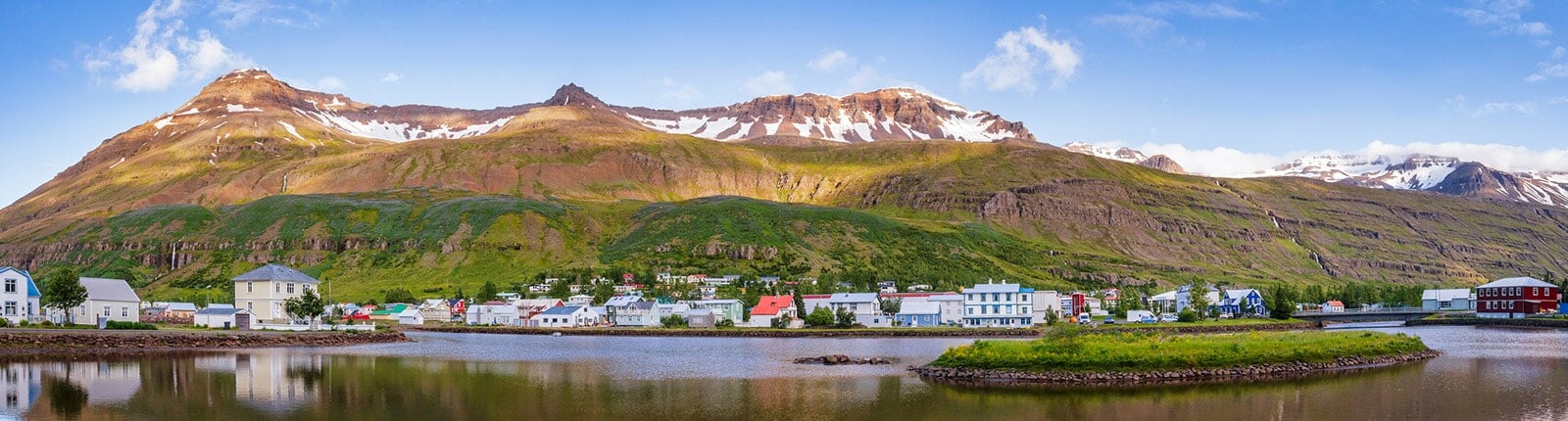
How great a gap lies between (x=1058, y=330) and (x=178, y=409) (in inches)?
1400

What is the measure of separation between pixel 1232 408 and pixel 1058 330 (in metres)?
13.2

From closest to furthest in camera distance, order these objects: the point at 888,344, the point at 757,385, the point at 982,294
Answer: the point at 757,385, the point at 888,344, the point at 982,294

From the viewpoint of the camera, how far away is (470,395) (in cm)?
4409

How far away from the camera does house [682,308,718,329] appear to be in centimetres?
11500

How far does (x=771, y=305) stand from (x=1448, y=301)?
8436cm

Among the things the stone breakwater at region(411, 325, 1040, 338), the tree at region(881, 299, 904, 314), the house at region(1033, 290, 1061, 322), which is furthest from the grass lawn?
the tree at region(881, 299, 904, 314)

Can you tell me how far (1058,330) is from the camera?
5303cm

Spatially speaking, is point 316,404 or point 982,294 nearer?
point 316,404

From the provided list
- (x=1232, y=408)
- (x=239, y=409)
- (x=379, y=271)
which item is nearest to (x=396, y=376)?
(x=239, y=409)

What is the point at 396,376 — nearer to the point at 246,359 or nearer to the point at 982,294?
the point at 246,359

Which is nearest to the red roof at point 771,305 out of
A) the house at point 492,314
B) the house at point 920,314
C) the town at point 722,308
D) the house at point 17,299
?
A: the town at point 722,308

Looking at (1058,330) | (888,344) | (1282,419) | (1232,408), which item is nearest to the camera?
(1282,419)

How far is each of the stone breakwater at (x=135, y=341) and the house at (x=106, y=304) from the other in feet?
38.0

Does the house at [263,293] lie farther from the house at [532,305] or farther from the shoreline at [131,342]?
the house at [532,305]
